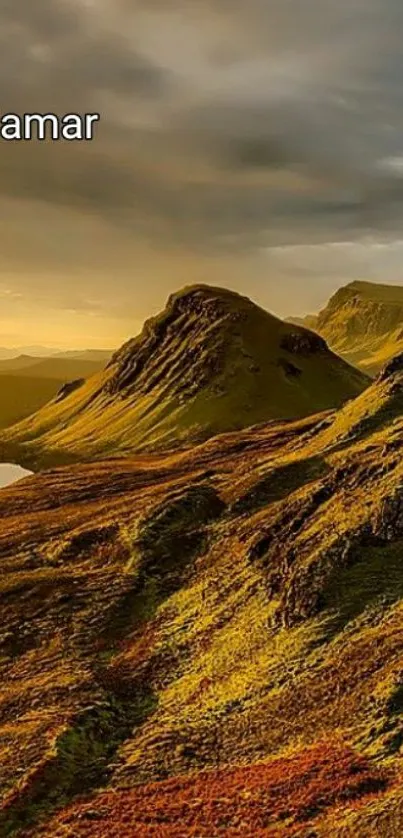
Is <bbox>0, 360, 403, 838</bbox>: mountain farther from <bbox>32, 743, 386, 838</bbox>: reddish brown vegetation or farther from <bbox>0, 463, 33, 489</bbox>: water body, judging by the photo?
<bbox>0, 463, 33, 489</bbox>: water body

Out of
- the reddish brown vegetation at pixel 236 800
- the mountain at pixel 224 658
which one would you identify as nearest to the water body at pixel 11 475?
the mountain at pixel 224 658

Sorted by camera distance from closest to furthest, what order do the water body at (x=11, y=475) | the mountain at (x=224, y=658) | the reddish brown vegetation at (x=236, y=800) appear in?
the reddish brown vegetation at (x=236, y=800) → the mountain at (x=224, y=658) → the water body at (x=11, y=475)

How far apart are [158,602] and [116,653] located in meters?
7.42

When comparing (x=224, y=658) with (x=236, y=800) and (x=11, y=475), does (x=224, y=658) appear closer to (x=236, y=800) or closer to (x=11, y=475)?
(x=236, y=800)

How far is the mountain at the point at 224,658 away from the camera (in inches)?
1351

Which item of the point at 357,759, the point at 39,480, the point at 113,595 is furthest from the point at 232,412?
the point at 357,759

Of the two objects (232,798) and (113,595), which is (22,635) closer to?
(113,595)

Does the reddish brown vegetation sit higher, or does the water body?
the water body

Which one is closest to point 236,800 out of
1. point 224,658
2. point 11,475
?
point 224,658

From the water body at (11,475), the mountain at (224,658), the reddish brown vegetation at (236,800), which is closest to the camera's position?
the reddish brown vegetation at (236,800)

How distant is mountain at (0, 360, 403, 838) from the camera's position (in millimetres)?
34312

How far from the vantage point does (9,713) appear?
47969 mm

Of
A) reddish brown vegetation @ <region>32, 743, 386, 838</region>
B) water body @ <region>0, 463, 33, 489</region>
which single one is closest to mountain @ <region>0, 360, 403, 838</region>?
reddish brown vegetation @ <region>32, 743, 386, 838</region>

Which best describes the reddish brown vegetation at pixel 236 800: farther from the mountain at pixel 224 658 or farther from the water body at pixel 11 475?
the water body at pixel 11 475
